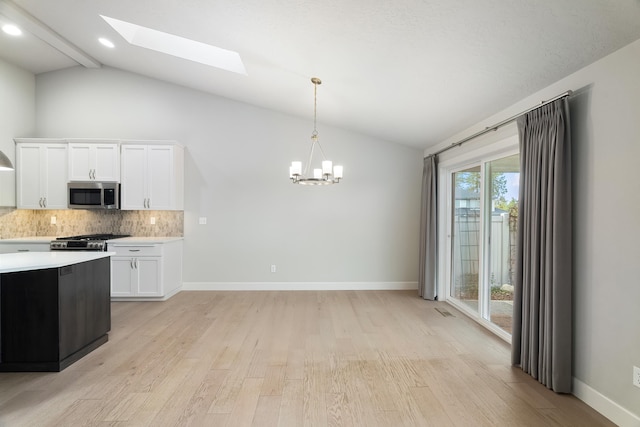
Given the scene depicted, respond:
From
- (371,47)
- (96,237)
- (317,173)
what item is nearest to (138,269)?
(96,237)

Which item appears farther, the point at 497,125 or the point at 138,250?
the point at 138,250

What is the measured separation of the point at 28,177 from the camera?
4.72 meters

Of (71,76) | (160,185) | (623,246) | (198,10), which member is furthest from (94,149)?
(623,246)

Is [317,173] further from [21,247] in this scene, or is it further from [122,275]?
[21,247]

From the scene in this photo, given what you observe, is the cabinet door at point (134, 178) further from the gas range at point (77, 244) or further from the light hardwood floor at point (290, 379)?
the light hardwood floor at point (290, 379)

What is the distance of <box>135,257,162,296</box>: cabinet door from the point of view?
14.9ft

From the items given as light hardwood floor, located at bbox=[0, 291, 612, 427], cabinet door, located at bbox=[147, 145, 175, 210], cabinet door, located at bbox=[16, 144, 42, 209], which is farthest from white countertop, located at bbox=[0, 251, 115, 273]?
cabinet door, located at bbox=[16, 144, 42, 209]

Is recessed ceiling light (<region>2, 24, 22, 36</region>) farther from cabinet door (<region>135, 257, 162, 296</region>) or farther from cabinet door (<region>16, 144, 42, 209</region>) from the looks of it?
cabinet door (<region>135, 257, 162, 296</region>)

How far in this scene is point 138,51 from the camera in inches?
167

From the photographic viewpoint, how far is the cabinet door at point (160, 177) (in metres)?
4.81

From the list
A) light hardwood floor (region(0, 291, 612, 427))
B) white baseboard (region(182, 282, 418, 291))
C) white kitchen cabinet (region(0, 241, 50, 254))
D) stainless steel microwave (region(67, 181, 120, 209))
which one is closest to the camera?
light hardwood floor (region(0, 291, 612, 427))

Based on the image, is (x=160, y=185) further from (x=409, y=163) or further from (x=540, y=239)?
(x=540, y=239)

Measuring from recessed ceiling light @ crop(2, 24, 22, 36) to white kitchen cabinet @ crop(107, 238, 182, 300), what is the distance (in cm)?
301

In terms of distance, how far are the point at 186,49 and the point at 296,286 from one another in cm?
396
